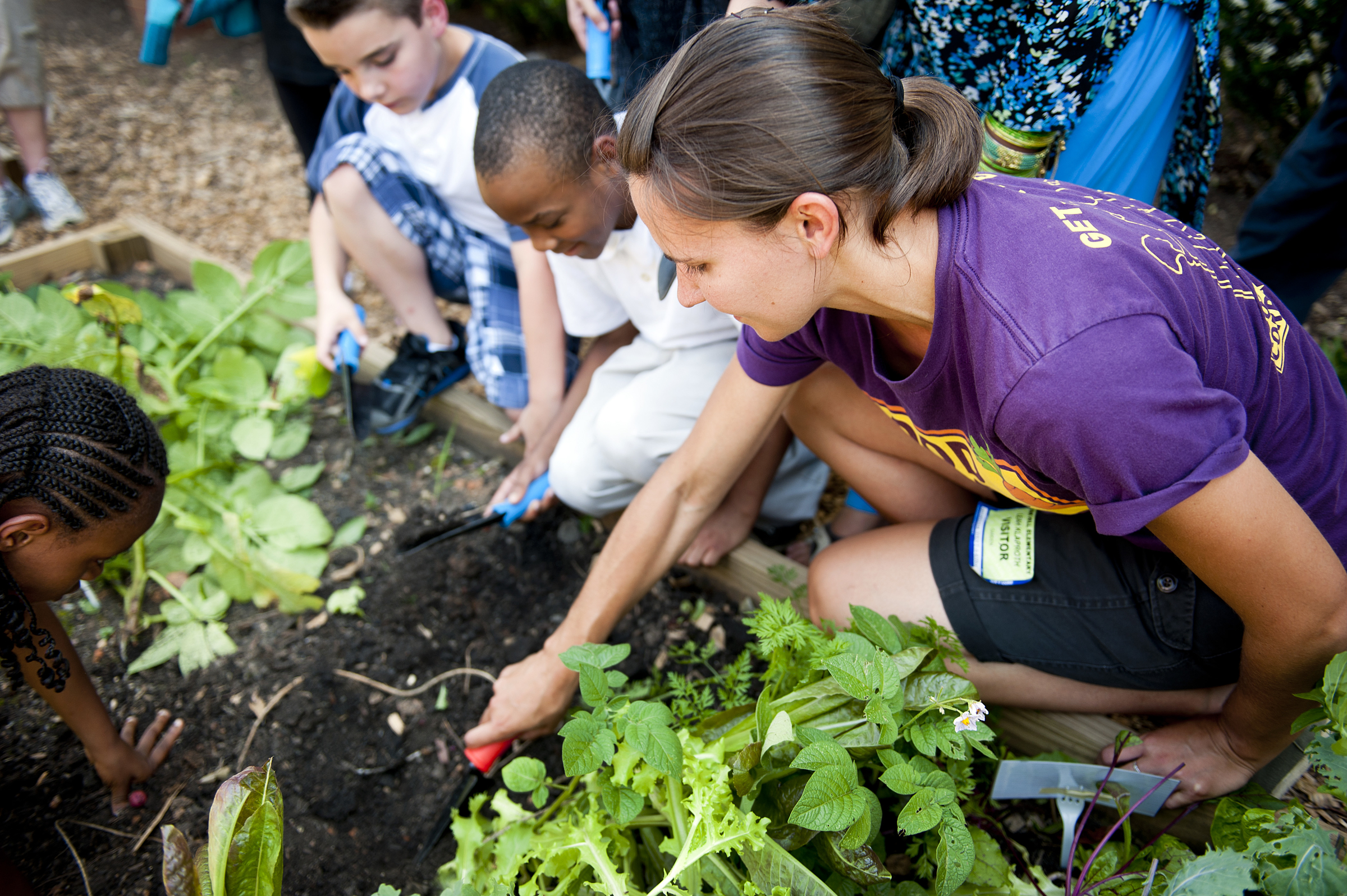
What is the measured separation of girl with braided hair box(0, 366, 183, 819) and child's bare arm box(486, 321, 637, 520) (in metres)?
0.83

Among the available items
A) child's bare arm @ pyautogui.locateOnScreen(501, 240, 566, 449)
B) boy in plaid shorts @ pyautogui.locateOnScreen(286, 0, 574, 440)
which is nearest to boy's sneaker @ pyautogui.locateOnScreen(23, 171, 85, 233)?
boy in plaid shorts @ pyautogui.locateOnScreen(286, 0, 574, 440)

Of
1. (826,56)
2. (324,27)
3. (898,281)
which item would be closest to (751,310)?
(898,281)

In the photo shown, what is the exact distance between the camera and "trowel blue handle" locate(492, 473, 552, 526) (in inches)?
81.8

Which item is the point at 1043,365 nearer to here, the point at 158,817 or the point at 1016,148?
the point at 1016,148

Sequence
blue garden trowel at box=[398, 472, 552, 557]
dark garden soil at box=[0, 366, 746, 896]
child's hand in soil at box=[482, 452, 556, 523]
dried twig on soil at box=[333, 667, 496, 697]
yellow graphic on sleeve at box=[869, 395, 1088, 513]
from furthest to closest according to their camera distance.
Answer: child's hand in soil at box=[482, 452, 556, 523] → blue garden trowel at box=[398, 472, 552, 557] → dried twig on soil at box=[333, 667, 496, 697] → dark garden soil at box=[0, 366, 746, 896] → yellow graphic on sleeve at box=[869, 395, 1088, 513]

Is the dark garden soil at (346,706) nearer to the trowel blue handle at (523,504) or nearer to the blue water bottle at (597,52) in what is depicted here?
the trowel blue handle at (523,504)

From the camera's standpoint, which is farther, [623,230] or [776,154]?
[623,230]

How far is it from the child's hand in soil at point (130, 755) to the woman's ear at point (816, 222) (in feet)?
5.32

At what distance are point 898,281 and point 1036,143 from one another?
2.41 feet

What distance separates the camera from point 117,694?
1.86 m

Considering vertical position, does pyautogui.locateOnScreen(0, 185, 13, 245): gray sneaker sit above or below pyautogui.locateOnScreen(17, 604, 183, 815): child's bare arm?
below

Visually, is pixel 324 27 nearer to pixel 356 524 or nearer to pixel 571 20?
pixel 571 20

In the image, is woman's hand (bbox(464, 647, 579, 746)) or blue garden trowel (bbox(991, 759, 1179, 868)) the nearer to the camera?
blue garden trowel (bbox(991, 759, 1179, 868))

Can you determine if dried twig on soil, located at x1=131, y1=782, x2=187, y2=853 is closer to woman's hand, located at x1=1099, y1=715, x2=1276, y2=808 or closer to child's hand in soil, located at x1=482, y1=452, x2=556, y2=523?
child's hand in soil, located at x1=482, y1=452, x2=556, y2=523
